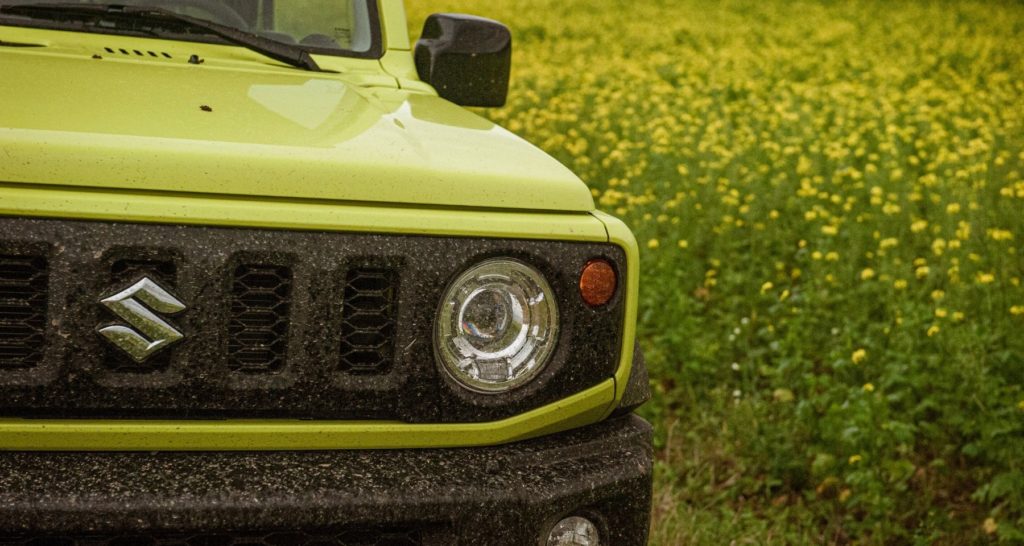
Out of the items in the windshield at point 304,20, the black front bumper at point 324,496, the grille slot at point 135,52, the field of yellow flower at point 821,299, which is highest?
the windshield at point 304,20

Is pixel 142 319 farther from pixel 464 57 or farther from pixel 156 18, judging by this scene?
pixel 464 57

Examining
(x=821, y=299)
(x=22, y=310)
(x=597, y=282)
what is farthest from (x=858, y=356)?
(x=22, y=310)

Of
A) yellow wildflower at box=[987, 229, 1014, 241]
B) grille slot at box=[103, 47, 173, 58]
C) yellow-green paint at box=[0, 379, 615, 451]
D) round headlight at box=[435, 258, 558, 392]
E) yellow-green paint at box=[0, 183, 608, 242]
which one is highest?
grille slot at box=[103, 47, 173, 58]

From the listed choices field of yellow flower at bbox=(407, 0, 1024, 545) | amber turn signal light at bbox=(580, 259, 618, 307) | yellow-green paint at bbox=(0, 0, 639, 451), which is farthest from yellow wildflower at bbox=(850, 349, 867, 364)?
amber turn signal light at bbox=(580, 259, 618, 307)

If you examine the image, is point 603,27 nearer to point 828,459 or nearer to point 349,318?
point 828,459

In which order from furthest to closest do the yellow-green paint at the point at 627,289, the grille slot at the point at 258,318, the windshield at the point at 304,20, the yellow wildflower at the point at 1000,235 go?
the yellow wildflower at the point at 1000,235 < the windshield at the point at 304,20 < the yellow-green paint at the point at 627,289 < the grille slot at the point at 258,318

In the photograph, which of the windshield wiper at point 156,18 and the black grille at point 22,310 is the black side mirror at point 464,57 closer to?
the windshield wiper at point 156,18

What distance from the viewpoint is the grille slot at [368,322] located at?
193cm

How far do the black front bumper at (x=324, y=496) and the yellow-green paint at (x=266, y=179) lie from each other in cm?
4

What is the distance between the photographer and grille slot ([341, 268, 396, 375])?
193 centimetres

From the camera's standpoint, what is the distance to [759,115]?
8820mm

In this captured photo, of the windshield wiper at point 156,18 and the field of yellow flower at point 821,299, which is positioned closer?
the windshield wiper at point 156,18

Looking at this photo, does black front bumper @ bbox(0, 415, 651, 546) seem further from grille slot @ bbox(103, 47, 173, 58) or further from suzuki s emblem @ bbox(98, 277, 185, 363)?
grille slot @ bbox(103, 47, 173, 58)

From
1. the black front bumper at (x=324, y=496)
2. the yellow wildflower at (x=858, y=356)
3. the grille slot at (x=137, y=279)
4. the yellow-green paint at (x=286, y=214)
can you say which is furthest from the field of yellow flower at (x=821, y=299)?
the grille slot at (x=137, y=279)
